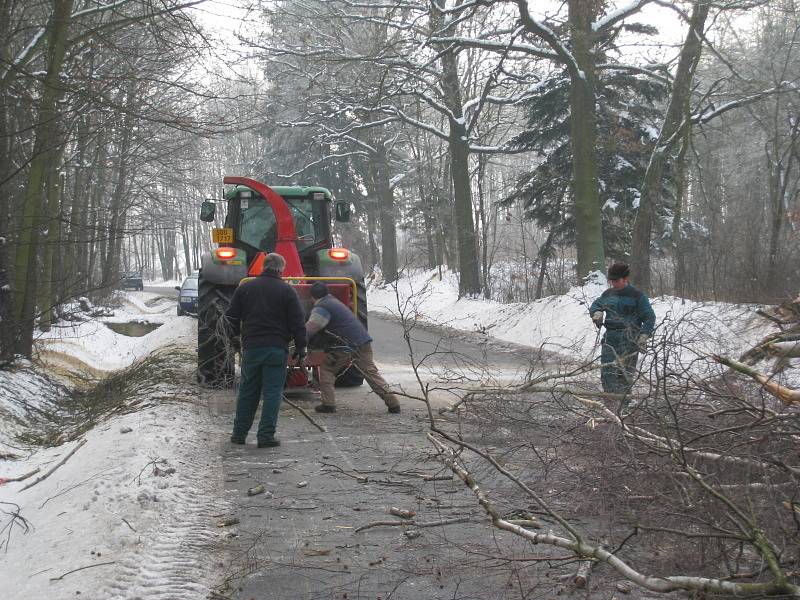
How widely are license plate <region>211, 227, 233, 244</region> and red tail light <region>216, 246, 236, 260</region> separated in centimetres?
26

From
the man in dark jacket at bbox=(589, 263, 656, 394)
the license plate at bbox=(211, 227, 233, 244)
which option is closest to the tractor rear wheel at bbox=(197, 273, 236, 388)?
the license plate at bbox=(211, 227, 233, 244)

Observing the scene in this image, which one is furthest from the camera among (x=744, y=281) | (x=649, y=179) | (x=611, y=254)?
(x=611, y=254)

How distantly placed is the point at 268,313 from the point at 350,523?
3.18 meters

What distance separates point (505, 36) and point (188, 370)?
36.6 ft

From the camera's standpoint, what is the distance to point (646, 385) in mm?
5414

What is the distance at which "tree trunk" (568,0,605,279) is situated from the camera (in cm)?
1808

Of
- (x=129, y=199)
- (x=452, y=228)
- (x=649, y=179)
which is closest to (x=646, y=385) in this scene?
(x=649, y=179)

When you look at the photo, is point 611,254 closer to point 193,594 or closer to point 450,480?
point 450,480

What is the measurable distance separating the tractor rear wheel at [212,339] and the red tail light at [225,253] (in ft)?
1.22

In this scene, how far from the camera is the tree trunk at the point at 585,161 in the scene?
1808 centimetres

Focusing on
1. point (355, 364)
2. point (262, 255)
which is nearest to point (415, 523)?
point (355, 364)

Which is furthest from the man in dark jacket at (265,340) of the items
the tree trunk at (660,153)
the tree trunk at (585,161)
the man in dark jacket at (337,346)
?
the tree trunk at (585,161)

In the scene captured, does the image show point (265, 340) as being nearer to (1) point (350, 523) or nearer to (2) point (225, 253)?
(1) point (350, 523)

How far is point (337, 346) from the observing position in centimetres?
947
